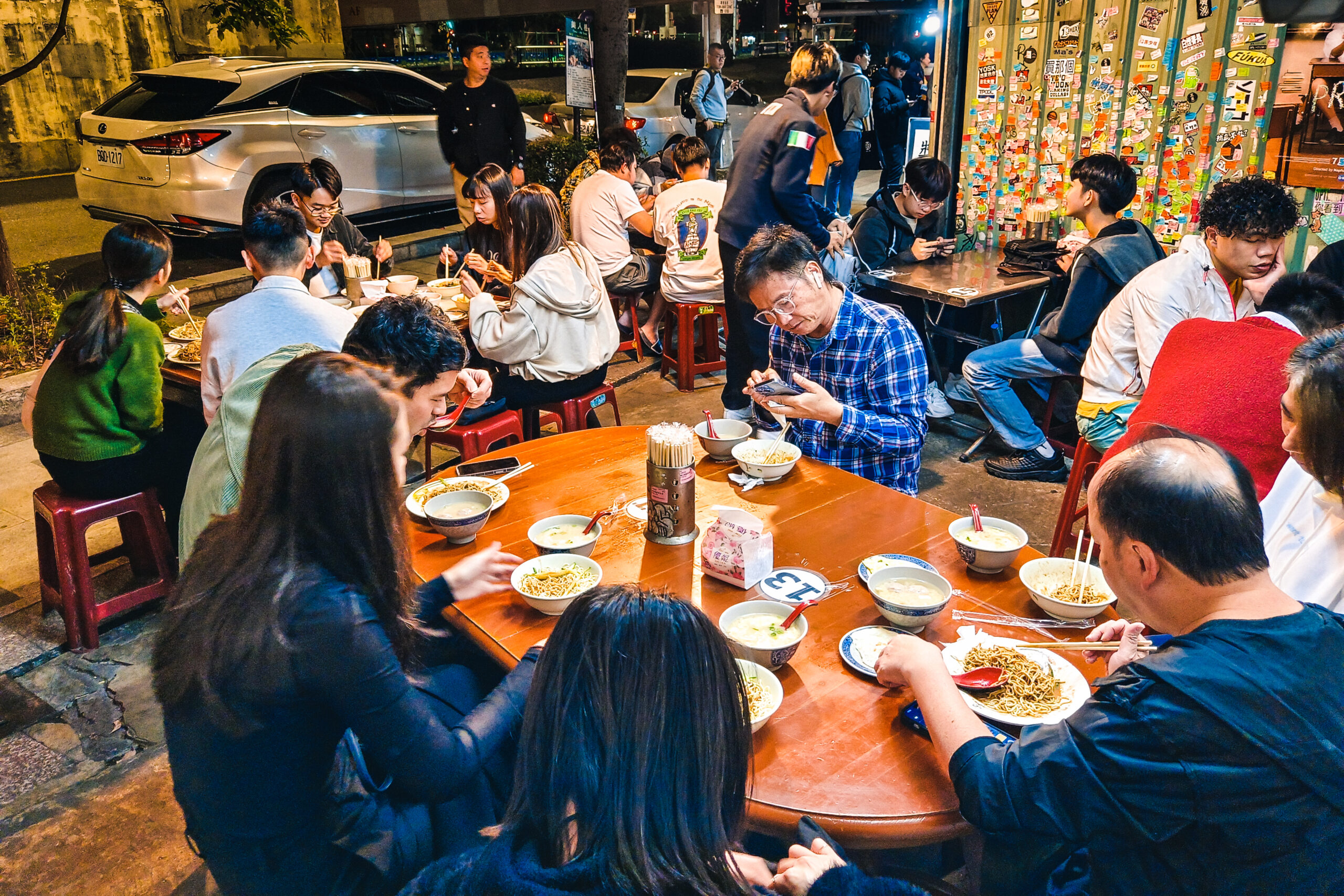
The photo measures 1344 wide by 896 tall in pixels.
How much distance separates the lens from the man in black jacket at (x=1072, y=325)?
4.45 m

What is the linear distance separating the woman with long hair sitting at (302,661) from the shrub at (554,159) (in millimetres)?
7693

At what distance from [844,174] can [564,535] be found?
8443 mm

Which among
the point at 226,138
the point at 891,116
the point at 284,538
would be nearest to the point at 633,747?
the point at 284,538

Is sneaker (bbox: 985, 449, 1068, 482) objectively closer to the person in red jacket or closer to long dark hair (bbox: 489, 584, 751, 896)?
the person in red jacket

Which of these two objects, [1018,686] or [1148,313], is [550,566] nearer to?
[1018,686]

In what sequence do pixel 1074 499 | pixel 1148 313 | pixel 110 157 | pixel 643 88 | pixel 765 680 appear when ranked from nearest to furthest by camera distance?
pixel 765 680 → pixel 1148 313 → pixel 1074 499 → pixel 110 157 → pixel 643 88

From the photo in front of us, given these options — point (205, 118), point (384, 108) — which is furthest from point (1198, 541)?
point (384, 108)

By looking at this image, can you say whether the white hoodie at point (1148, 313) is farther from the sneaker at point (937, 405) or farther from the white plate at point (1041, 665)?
the white plate at point (1041, 665)

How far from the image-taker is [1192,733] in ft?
4.32

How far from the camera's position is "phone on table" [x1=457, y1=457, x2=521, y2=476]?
2.97 metres

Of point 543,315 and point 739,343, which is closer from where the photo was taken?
point 543,315

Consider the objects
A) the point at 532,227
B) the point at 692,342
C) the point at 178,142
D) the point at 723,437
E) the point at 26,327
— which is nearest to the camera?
the point at 723,437

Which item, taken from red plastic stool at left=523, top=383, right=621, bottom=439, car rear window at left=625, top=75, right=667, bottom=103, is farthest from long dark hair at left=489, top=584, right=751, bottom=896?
car rear window at left=625, top=75, right=667, bottom=103

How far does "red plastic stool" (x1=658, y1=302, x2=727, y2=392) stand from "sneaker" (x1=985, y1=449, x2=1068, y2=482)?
1.83 meters
